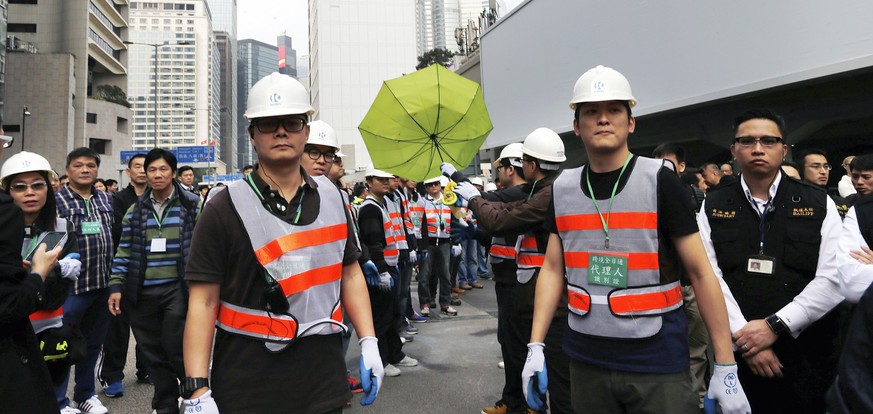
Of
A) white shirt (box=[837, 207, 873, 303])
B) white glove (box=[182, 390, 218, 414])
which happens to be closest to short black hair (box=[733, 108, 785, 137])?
white shirt (box=[837, 207, 873, 303])

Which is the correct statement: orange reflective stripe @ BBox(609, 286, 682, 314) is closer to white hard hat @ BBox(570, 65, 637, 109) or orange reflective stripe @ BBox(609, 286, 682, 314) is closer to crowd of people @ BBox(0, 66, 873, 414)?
crowd of people @ BBox(0, 66, 873, 414)

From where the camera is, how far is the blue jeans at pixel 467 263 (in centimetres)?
1070

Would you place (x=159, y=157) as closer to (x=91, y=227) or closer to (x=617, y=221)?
(x=91, y=227)

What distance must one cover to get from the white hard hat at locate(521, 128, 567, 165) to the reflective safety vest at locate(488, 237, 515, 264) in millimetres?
854

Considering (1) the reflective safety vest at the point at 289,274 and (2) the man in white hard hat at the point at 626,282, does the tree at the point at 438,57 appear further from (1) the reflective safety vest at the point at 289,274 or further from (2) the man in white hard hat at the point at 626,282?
(1) the reflective safety vest at the point at 289,274

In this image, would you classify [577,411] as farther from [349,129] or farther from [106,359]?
[349,129]

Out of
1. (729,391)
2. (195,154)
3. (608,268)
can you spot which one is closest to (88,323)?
(608,268)

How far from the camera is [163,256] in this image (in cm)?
429

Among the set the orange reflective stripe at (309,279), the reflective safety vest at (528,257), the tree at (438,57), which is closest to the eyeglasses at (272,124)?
the orange reflective stripe at (309,279)

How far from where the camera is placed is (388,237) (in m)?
5.80

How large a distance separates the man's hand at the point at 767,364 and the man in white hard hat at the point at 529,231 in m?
1.12

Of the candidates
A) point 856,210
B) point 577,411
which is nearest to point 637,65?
point 856,210

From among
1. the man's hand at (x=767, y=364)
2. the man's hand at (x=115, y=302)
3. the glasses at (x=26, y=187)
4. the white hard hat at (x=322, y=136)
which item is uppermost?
the white hard hat at (x=322, y=136)

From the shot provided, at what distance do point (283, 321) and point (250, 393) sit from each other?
0.30 m
